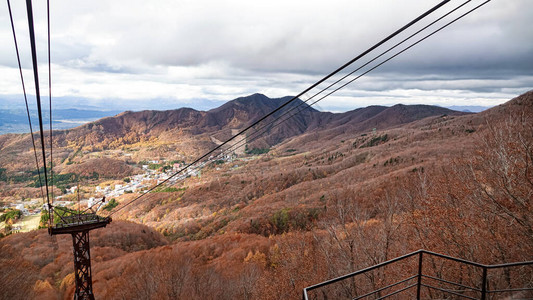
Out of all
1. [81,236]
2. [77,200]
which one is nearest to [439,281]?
[81,236]

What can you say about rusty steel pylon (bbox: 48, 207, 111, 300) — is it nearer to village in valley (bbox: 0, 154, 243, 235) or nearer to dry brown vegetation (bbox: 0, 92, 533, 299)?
dry brown vegetation (bbox: 0, 92, 533, 299)

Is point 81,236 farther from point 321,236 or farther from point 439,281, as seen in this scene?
point 321,236

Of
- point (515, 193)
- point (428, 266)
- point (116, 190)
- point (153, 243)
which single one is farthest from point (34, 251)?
point (116, 190)

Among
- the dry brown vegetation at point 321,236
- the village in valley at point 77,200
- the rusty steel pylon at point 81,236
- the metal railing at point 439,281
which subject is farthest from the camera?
the village in valley at point 77,200

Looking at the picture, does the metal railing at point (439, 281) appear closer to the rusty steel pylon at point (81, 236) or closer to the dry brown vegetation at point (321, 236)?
the dry brown vegetation at point (321, 236)

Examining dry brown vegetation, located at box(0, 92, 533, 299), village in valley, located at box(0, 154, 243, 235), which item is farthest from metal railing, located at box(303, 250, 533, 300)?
village in valley, located at box(0, 154, 243, 235)

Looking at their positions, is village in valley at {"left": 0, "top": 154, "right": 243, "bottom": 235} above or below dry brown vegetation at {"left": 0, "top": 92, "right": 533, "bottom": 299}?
below

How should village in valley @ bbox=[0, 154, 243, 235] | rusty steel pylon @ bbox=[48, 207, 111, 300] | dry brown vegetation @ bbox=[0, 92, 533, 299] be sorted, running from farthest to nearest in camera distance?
village in valley @ bbox=[0, 154, 243, 235]
rusty steel pylon @ bbox=[48, 207, 111, 300]
dry brown vegetation @ bbox=[0, 92, 533, 299]

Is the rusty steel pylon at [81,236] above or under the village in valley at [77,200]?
above

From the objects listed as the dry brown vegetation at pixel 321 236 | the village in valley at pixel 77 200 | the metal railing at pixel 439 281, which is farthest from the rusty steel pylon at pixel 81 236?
the village in valley at pixel 77 200

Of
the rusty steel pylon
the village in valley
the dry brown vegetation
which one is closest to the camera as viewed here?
the dry brown vegetation
